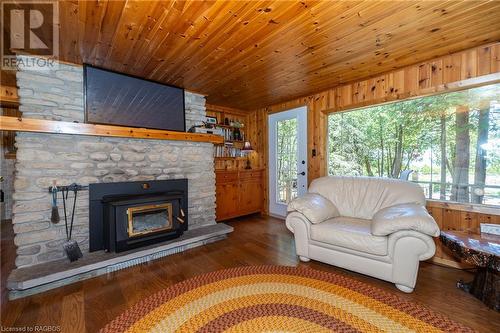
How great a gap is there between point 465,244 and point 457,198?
39.3 inches

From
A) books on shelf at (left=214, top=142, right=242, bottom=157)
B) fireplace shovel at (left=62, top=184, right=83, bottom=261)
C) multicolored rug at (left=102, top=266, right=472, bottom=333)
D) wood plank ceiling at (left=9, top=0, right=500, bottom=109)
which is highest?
wood plank ceiling at (left=9, top=0, right=500, bottom=109)

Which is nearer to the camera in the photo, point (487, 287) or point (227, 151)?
point (487, 287)

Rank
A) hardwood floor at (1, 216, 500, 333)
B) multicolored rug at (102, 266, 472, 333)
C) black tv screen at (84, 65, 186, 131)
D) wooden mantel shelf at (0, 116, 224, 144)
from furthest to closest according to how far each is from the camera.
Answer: black tv screen at (84, 65, 186, 131), wooden mantel shelf at (0, 116, 224, 144), hardwood floor at (1, 216, 500, 333), multicolored rug at (102, 266, 472, 333)

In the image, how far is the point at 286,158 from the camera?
161 inches

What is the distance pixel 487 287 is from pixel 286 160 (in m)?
2.90

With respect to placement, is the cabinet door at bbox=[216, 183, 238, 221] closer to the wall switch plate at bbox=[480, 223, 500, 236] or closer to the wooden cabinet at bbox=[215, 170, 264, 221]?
the wooden cabinet at bbox=[215, 170, 264, 221]

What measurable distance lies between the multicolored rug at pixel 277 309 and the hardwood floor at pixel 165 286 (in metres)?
0.17

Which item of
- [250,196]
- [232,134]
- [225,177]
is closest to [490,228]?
[250,196]

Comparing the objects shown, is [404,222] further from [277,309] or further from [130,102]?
[130,102]

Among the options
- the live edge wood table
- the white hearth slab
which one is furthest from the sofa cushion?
the white hearth slab

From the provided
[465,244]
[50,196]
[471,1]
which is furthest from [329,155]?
[50,196]

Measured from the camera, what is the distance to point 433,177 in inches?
107

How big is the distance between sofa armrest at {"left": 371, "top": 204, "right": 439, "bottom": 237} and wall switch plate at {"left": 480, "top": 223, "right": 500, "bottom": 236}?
0.56 m

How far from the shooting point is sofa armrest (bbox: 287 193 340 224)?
228cm
